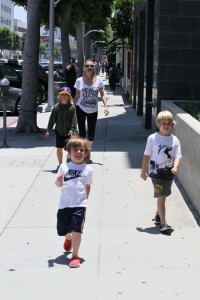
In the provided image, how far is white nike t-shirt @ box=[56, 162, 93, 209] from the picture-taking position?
540cm

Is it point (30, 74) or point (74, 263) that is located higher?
point (30, 74)

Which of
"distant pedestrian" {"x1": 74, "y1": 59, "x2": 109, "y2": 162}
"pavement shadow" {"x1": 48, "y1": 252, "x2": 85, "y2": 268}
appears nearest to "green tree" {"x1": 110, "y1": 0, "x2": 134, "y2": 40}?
"distant pedestrian" {"x1": 74, "y1": 59, "x2": 109, "y2": 162}

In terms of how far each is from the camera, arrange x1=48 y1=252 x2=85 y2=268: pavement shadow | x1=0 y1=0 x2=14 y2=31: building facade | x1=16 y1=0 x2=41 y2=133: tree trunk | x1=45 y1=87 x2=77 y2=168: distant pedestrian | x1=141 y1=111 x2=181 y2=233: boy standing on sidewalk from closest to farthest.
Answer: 1. x1=48 y1=252 x2=85 y2=268: pavement shadow
2. x1=141 y1=111 x2=181 y2=233: boy standing on sidewalk
3. x1=45 y1=87 x2=77 y2=168: distant pedestrian
4. x1=16 y1=0 x2=41 y2=133: tree trunk
5. x1=0 y1=0 x2=14 y2=31: building facade

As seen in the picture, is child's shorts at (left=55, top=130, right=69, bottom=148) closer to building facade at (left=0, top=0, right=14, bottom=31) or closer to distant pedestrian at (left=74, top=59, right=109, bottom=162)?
distant pedestrian at (left=74, top=59, right=109, bottom=162)

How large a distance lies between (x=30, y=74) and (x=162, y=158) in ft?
29.4

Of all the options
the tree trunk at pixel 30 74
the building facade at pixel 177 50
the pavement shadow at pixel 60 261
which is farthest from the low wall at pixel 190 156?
the tree trunk at pixel 30 74

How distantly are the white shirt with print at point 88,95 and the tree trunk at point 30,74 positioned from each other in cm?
451

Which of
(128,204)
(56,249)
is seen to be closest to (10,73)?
(128,204)

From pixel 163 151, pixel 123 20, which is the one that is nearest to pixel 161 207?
pixel 163 151

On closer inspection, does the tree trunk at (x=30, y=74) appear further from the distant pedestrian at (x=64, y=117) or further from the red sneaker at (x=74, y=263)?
the red sneaker at (x=74, y=263)

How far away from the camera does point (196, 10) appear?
1312cm

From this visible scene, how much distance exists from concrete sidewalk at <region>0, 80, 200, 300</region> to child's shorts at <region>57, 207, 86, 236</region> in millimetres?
327

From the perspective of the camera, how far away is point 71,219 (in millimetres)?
5430

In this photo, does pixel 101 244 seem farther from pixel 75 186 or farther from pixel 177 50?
pixel 177 50
